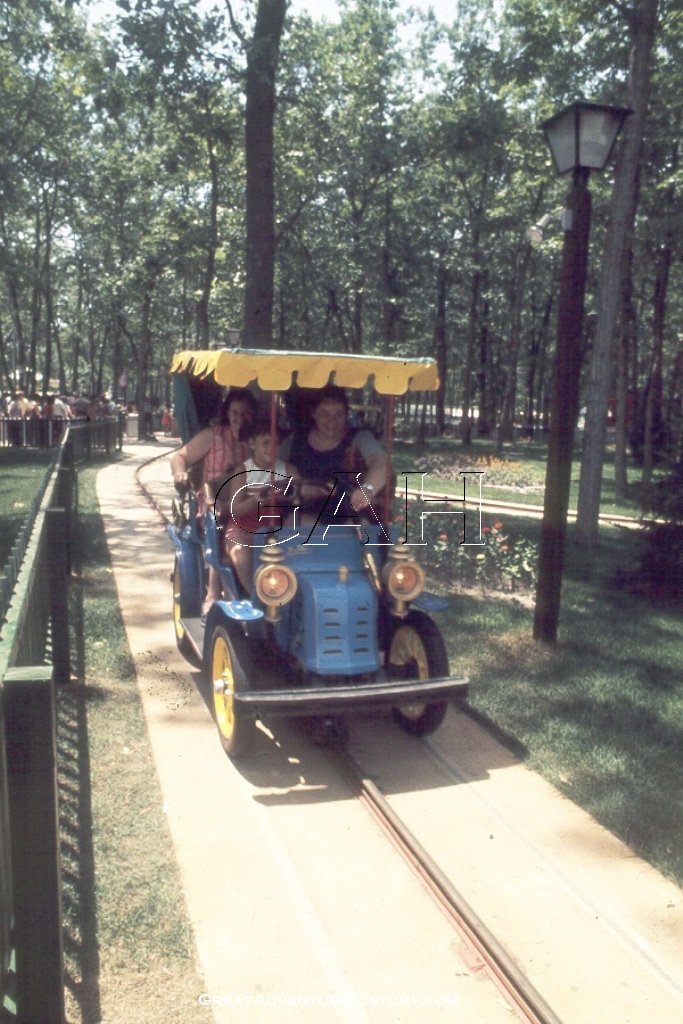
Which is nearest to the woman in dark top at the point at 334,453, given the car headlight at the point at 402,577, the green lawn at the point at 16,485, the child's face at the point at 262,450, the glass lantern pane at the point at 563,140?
the child's face at the point at 262,450

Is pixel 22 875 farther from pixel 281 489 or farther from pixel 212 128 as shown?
pixel 212 128

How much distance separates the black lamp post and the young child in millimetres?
2550

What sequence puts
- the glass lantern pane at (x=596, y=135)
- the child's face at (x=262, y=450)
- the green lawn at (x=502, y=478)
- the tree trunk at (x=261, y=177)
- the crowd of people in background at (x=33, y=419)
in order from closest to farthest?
the child's face at (x=262, y=450), the glass lantern pane at (x=596, y=135), the tree trunk at (x=261, y=177), the green lawn at (x=502, y=478), the crowd of people in background at (x=33, y=419)

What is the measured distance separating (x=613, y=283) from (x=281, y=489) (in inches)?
328

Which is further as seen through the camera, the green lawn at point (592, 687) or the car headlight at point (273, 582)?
the car headlight at point (273, 582)

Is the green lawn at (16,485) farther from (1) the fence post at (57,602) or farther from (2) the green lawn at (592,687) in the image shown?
(2) the green lawn at (592,687)

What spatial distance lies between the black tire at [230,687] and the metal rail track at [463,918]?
2.32 ft

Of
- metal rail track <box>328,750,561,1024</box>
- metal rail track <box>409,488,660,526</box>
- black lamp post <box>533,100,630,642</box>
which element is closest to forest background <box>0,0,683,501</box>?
metal rail track <box>409,488,660,526</box>

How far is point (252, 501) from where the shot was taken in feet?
21.0

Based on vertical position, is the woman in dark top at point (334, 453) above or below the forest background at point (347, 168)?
below

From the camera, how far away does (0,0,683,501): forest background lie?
53.6ft

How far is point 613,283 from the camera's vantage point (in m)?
13.1

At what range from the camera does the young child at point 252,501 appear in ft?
20.8

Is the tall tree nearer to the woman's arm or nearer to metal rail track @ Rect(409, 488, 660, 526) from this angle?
metal rail track @ Rect(409, 488, 660, 526)
